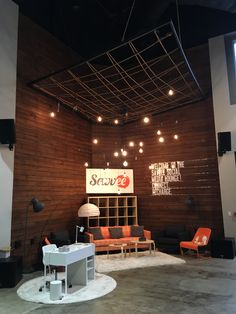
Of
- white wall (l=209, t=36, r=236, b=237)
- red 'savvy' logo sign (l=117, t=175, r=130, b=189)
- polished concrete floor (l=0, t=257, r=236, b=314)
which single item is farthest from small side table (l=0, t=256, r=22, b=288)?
white wall (l=209, t=36, r=236, b=237)

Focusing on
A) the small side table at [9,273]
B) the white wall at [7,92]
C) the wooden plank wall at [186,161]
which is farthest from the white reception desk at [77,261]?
the wooden plank wall at [186,161]

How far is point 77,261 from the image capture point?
17.7 feet

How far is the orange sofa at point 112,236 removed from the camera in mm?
7805

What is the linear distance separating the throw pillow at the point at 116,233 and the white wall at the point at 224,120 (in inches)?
121

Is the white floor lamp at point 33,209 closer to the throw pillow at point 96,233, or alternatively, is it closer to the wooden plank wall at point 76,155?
the wooden plank wall at point 76,155

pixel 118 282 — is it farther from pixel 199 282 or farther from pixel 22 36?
pixel 22 36

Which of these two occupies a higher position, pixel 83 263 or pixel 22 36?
pixel 22 36

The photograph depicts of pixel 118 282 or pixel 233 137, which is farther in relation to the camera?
pixel 233 137

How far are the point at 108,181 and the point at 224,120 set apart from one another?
3.98 metres

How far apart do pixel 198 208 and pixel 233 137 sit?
2.34m

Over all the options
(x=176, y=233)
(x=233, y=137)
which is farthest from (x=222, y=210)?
(x=233, y=137)

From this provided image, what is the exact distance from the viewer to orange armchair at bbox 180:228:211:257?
7.45 m

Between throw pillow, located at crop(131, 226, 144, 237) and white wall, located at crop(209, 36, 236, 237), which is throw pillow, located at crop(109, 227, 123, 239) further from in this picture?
white wall, located at crop(209, 36, 236, 237)

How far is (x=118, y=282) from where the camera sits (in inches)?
214
